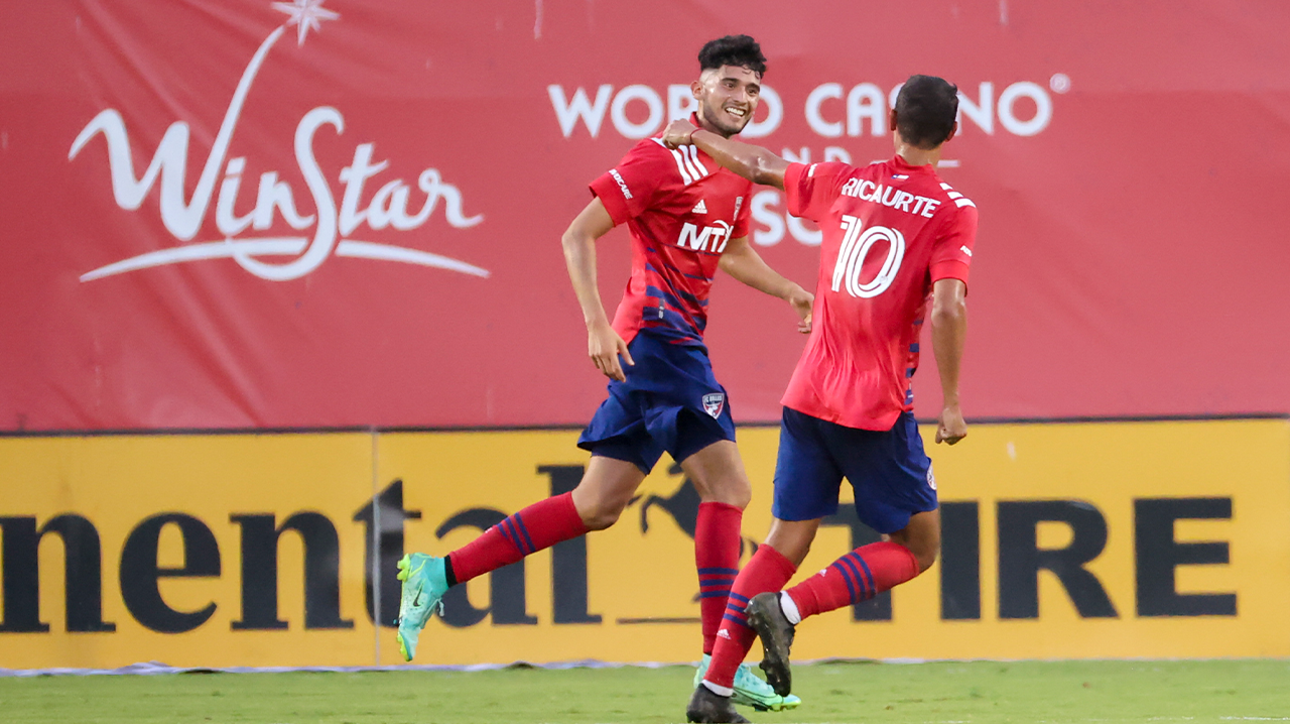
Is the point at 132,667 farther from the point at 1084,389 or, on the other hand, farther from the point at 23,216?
the point at 1084,389

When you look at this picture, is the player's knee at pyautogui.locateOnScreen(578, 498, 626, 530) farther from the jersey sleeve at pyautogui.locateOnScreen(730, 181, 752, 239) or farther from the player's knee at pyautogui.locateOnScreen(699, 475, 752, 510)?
the jersey sleeve at pyautogui.locateOnScreen(730, 181, 752, 239)

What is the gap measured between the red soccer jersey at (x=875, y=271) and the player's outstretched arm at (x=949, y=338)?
1.6 inches

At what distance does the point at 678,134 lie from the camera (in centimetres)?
426

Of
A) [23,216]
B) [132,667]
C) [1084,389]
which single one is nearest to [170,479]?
[132,667]

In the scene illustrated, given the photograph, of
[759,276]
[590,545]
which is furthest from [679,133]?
[590,545]

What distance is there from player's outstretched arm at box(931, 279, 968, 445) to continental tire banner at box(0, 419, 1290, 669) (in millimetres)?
2443

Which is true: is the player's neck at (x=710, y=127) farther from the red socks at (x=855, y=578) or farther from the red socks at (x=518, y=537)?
the red socks at (x=855, y=578)

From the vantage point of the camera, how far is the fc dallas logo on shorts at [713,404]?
4.43 m

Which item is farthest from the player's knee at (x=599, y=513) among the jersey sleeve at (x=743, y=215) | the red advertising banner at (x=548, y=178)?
the red advertising banner at (x=548, y=178)

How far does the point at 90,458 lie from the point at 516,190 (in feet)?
6.84

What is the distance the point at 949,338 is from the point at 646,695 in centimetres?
209

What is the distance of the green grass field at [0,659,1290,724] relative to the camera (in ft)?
15.6

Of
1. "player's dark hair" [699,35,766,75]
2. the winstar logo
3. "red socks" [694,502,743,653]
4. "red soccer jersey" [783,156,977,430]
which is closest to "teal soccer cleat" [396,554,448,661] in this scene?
"red socks" [694,502,743,653]

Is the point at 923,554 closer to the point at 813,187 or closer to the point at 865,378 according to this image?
the point at 865,378
